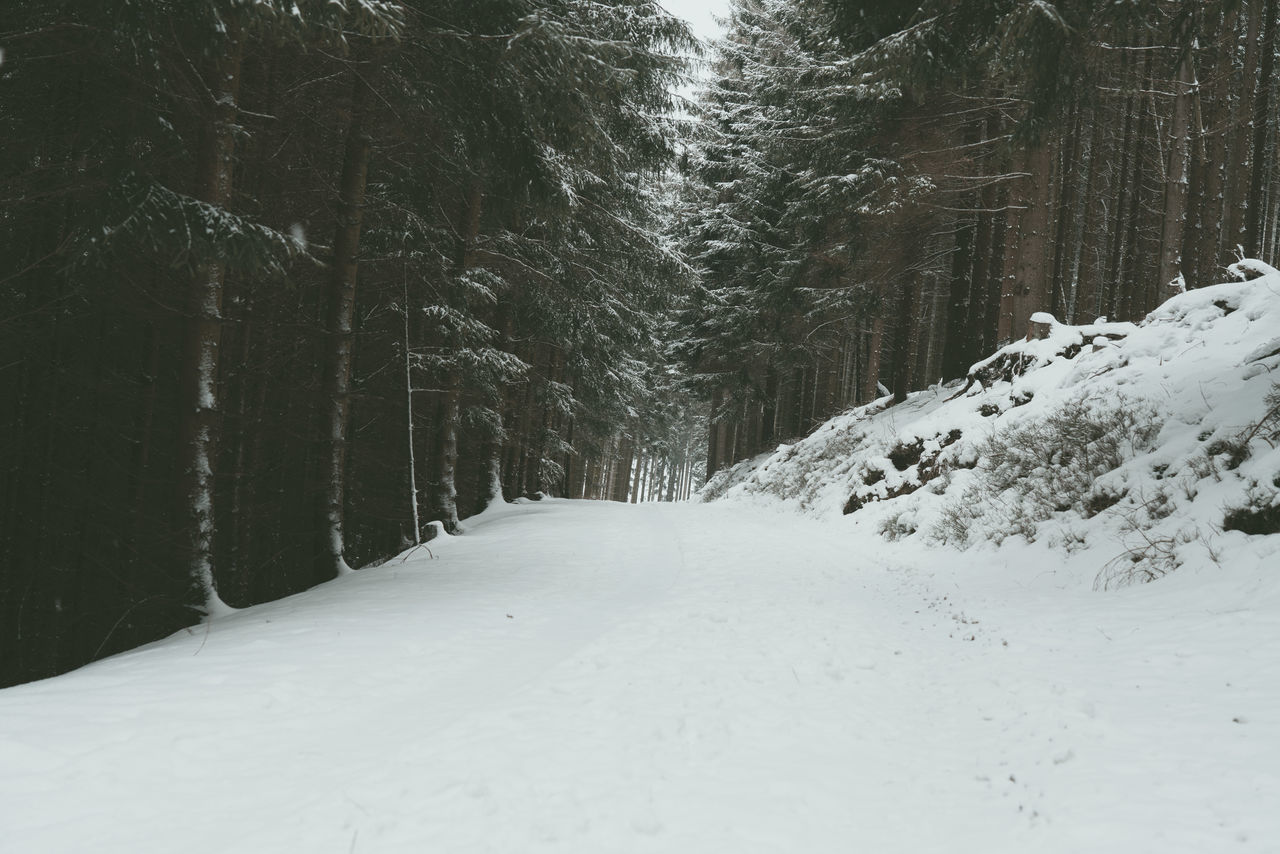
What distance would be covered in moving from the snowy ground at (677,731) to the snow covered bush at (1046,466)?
1.78m

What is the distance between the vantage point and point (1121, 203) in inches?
778

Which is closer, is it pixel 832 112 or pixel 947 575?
pixel 947 575

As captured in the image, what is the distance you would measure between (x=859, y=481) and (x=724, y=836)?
11181 millimetres

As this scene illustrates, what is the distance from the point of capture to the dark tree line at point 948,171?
7.32 m

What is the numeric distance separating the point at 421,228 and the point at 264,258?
547 centimetres

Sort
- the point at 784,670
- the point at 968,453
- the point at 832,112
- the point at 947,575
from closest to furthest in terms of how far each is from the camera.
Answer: the point at 784,670 → the point at 947,575 → the point at 968,453 → the point at 832,112

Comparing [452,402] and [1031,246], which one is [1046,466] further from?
[452,402]

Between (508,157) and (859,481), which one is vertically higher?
(508,157)

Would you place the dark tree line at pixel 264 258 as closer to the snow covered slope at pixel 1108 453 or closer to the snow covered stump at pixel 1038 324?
the snow covered slope at pixel 1108 453

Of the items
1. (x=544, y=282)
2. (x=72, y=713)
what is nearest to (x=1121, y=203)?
(x=544, y=282)

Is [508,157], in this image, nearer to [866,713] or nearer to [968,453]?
[866,713]

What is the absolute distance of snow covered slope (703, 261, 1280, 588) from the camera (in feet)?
19.4

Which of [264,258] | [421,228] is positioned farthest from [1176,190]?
[264,258]

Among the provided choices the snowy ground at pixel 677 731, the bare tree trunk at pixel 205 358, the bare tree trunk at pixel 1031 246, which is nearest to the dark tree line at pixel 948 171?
the bare tree trunk at pixel 1031 246
